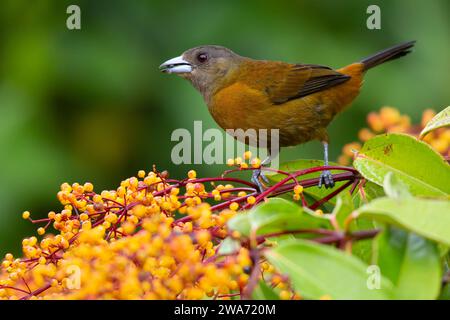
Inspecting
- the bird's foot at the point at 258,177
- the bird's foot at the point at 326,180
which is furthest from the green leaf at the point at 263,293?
the bird's foot at the point at 258,177

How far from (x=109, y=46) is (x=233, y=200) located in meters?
2.59

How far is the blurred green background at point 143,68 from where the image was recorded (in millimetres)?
3994

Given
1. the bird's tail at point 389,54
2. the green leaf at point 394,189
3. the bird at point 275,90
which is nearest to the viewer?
the green leaf at point 394,189

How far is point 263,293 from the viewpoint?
1.47 meters

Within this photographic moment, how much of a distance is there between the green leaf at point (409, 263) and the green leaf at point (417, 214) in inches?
2.4

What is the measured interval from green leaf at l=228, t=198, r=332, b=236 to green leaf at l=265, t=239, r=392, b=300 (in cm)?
8

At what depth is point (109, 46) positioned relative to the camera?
4.23 metres

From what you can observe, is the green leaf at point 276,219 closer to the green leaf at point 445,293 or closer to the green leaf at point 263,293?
the green leaf at point 263,293

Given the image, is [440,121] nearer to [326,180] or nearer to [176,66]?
[326,180]

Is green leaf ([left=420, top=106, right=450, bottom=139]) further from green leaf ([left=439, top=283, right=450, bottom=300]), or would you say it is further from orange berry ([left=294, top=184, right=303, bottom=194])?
green leaf ([left=439, top=283, right=450, bottom=300])

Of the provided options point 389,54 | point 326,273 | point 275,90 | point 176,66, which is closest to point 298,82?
point 275,90

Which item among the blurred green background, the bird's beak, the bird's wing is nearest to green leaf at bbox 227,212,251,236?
the bird's wing

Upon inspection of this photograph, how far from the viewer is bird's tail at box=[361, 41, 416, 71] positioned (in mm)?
3377

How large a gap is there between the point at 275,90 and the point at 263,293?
189cm
